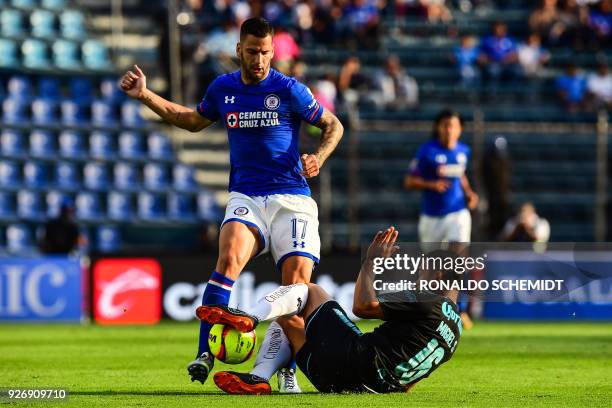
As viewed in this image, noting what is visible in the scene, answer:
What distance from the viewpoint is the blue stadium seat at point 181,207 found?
22109mm

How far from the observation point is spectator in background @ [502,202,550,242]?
20.0 m

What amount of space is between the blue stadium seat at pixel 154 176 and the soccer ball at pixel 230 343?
14.5 m

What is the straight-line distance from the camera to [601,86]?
2492 cm

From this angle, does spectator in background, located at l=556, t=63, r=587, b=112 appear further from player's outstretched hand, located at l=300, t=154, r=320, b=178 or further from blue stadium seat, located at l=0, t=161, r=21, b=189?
player's outstretched hand, located at l=300, t=154, r=320, b=178

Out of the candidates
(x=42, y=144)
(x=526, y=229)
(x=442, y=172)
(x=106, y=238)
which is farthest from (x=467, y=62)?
(x=442, y=172)

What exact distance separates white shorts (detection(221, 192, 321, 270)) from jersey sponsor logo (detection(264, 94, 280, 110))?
0.62 m


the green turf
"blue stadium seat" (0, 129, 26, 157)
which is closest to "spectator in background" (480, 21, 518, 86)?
"blue stadium seat" (0, 129, 26, 157)

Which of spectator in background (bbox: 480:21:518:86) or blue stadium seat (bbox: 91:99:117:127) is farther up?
spectator in background (bbox: 480:21:518:86)

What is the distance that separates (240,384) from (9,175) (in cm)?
1414

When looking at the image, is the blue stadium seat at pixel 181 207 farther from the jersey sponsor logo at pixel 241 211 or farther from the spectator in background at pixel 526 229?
the jersey sponsor logo at pixel 241 211

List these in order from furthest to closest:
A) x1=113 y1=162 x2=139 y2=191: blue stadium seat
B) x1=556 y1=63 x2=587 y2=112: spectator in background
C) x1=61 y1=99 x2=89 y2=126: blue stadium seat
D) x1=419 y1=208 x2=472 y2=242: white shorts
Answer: x1=556 y1=63 x2=587 y2=112: spectator in background, x1=61 y1=99 x2=89 y2=126: blue stadium seat, x1=113 y1=162 x2=139 y2=191: blue stadium seat, x1=419 y1=208 x2=472 y2=242: white shorts

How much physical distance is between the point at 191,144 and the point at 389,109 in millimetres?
3602

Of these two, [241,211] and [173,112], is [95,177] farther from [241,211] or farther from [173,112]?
[241,211]

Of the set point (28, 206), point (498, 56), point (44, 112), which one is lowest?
point (28, 206)
